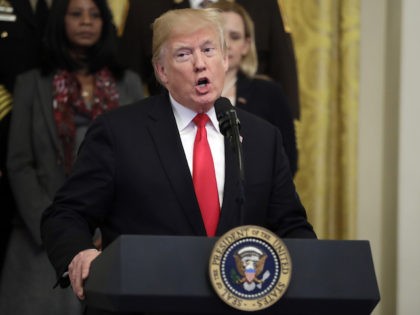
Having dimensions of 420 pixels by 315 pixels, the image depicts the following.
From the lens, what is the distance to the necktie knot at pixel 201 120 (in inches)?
104

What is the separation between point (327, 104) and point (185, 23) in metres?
2.34

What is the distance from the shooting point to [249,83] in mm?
4293

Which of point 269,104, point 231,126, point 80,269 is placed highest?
point 231,126

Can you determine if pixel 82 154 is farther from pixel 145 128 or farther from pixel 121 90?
pixel 121 90

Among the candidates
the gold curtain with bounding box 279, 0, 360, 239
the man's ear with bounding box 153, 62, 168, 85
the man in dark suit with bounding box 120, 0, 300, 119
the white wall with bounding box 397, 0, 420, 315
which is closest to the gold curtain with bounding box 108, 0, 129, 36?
the man in dark suit with bounding box 120, 0, 300, 119

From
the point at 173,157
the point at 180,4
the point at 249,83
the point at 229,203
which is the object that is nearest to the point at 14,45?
the point at 180,4

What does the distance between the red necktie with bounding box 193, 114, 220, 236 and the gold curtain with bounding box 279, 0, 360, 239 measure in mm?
2298

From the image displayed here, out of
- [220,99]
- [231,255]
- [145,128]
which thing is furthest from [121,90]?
[231,255]

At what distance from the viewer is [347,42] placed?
4.82 metres

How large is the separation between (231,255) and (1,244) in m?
2.40

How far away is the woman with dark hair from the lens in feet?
13.2

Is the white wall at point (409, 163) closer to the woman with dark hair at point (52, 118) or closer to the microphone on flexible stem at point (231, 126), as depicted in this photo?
the woman with dark hair at point (52, 118)

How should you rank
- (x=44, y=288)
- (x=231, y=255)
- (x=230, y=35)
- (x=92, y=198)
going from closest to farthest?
(x=231, y=255), (x=92, y=198), (x=44, y=288), (x=230, y=35)

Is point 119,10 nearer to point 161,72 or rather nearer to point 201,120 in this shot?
point 161,72
